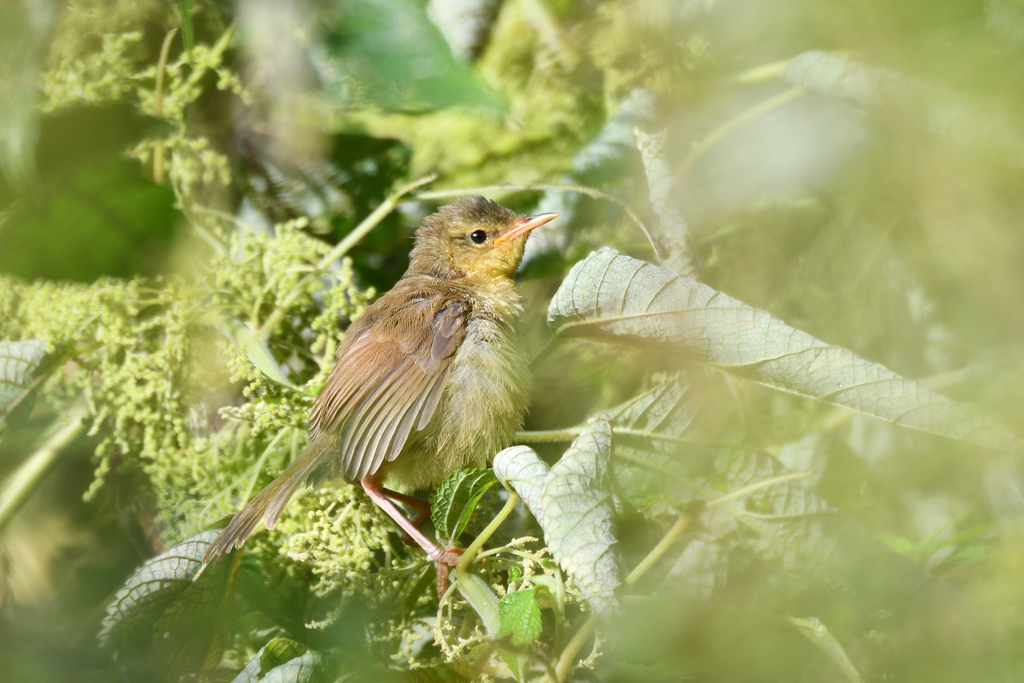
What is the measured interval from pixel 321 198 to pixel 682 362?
4.38 ft

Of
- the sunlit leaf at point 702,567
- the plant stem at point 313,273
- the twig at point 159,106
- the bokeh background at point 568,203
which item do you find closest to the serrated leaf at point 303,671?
the bokeh background at point 568,203

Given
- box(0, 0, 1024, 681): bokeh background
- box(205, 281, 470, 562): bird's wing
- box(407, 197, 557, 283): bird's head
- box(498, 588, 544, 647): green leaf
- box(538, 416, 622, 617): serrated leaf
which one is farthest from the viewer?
box(407, 197, 557, 283): bird's head

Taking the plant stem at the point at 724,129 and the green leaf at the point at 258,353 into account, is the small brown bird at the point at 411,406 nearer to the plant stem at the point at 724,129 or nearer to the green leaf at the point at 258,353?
the green leaf at the point at 258,353

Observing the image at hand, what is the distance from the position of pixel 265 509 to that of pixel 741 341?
1125 mm

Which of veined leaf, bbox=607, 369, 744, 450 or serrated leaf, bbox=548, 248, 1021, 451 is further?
veined leaf, bbox=607, 369, 744, 450

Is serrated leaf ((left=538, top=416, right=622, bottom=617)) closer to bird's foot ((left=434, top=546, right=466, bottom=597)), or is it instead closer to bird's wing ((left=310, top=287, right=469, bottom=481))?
bird's foot ((left=434, top=546, right=466, bottom=597))

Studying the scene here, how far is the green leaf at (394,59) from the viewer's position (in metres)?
1.99

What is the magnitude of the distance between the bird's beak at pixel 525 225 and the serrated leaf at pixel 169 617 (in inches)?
48.2

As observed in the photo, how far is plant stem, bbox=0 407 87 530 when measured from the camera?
2.04 metres

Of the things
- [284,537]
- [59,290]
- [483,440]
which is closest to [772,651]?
[483,440]

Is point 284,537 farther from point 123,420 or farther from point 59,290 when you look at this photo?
point 59,290

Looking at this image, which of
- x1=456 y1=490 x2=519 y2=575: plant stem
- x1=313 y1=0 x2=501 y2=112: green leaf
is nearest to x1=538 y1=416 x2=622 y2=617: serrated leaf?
x1=456 y1=490 x2=519 y2=575: plant stem

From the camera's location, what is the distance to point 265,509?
1667mm

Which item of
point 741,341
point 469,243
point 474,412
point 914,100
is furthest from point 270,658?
point 914,100
